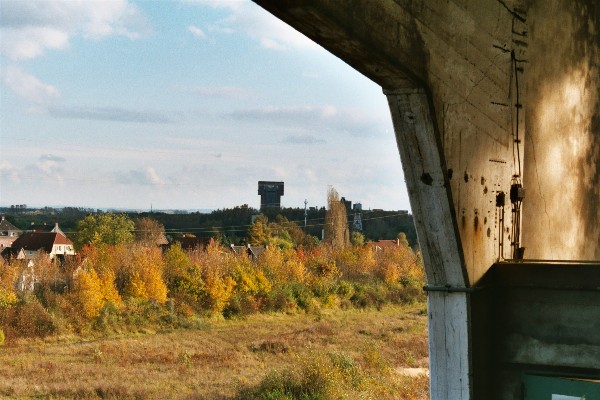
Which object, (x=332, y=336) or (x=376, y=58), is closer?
(x=376, y=58)

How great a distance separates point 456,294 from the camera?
3139 millimetres

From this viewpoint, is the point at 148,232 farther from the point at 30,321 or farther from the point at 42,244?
the point at 30,321

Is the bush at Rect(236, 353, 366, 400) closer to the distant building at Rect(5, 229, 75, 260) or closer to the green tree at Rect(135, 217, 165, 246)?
the distant building at Rect(5, 229, 75, 260)

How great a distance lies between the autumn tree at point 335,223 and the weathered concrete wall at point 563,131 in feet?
105

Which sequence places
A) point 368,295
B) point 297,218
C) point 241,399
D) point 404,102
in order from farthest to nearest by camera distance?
point 297,218 < point 368,295 < point 241,399 < point 404,102

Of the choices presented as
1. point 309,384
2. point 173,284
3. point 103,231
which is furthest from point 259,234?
point 309,384

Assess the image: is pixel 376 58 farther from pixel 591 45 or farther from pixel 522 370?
pixel 591 45

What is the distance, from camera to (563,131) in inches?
171

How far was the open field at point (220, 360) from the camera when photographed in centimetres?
1605

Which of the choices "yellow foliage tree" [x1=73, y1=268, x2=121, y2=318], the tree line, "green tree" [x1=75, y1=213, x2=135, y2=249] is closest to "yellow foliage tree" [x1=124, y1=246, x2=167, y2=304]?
the tree line

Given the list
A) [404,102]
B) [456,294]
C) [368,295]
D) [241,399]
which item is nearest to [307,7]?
[404,102]

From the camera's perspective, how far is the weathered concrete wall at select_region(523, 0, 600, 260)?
3924 mm

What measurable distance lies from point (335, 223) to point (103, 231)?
37.3ft

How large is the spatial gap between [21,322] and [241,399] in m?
9.31
